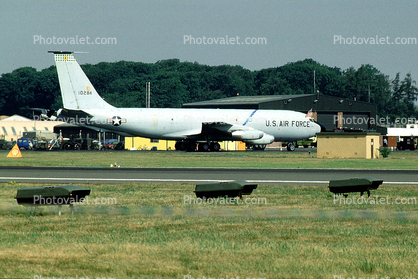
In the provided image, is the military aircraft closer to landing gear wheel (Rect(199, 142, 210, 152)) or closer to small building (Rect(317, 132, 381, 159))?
landing gear wheel (Rect(199, 142, 210, 152))

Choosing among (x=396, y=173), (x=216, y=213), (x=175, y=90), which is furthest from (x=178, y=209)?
(x=175, y=90)

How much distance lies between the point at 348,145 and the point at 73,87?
96.7ft

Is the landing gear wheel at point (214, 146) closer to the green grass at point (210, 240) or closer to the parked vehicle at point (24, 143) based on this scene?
the parked vehicle at point (24, 143)

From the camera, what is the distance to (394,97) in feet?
639

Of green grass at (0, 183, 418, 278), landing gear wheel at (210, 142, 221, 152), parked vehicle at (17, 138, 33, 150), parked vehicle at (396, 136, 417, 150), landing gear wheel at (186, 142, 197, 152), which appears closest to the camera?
green grass at (0, 183, 418, 278)

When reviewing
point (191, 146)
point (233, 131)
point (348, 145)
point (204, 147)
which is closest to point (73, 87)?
point (191, 146)

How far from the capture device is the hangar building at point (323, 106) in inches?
3787

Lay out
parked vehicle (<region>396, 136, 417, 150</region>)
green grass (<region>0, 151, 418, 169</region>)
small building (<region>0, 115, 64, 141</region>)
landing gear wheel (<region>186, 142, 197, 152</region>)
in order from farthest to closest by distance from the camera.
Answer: small building (<region>0, 115, 64, 141</region>) → parked vehicle (<region>396, 136, 417, 150</region>) → landing gear wheel (<region>186, 142, 197, 152</region>) → green grass (<region>0, 151, 418, 169</region>)

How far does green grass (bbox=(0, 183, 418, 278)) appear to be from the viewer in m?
8.91

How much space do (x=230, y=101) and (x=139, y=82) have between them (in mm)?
89051

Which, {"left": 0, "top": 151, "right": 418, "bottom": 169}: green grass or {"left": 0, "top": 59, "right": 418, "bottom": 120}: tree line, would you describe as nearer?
{"left": 0, "top": 151, "right": 418, "bottom": 169}: green grass

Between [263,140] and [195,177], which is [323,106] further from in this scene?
[195,177]

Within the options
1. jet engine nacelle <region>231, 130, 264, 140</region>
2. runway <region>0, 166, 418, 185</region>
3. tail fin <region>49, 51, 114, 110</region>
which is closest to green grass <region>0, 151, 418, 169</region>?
runway <region>0, 166, 418, 185</region>

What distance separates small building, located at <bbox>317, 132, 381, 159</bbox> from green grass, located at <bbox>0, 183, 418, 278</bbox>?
3398 centimetres
